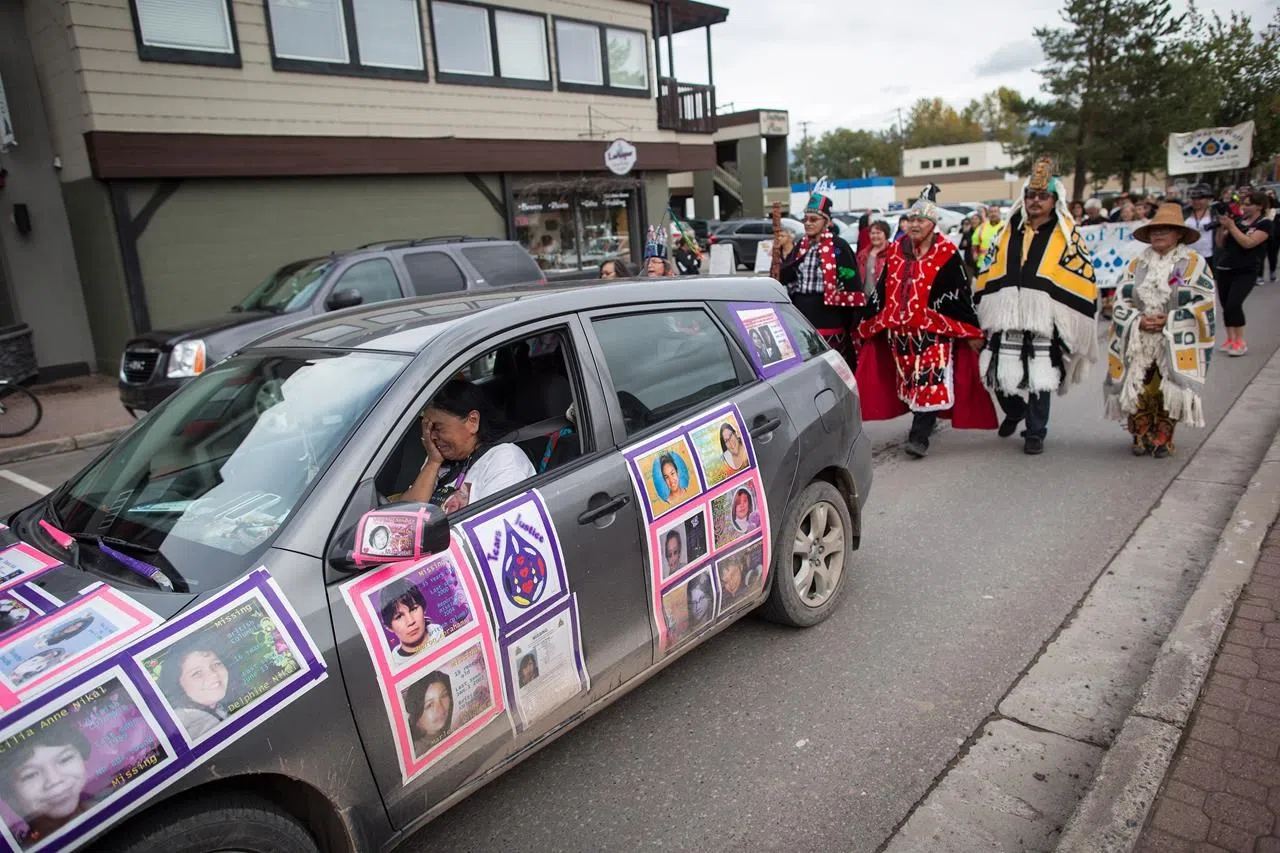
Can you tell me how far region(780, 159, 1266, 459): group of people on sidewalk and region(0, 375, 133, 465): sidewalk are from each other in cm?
768

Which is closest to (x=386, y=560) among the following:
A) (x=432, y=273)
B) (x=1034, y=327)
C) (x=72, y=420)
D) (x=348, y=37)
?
(x=1034, y=327)

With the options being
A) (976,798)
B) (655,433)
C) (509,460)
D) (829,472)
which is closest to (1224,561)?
(829,472)

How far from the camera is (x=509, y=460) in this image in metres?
2.80

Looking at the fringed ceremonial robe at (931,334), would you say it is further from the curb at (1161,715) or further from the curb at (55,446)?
the curb at (55,446)

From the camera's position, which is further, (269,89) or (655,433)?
(269,89)

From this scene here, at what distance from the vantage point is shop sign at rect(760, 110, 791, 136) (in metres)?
35.4

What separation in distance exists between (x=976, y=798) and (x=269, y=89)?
1314cm

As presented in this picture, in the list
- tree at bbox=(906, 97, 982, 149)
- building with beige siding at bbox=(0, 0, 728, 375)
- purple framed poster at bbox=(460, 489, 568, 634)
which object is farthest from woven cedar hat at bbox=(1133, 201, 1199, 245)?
tree at bbox=(906, 97, 982, 149)

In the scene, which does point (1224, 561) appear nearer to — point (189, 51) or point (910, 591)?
point (910, 591)

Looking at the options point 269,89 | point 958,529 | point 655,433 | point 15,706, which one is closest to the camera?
point 15,706

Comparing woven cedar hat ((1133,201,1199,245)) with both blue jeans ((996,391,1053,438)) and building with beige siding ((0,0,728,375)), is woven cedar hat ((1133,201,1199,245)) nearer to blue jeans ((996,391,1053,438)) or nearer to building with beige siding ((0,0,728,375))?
blue jeans ((996,391,1053,438))

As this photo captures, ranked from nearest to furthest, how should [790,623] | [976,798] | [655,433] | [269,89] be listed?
[976,798], [655,433], [790,623], [269,89]

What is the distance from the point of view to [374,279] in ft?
28.1

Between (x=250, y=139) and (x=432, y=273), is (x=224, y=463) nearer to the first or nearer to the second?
(x=432, y=273)
